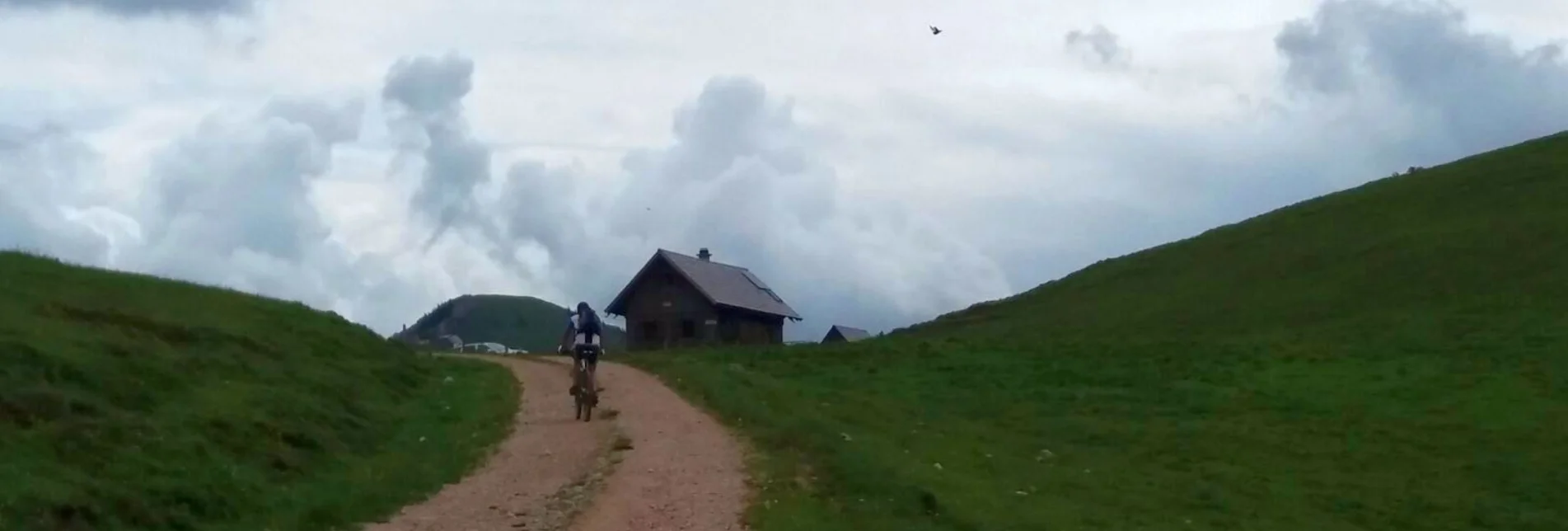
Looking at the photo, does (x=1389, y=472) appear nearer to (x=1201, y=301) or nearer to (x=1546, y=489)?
(x=1546, y=489)

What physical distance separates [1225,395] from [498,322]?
85304 mm

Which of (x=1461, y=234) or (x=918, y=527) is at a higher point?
(x=1461, y=234)

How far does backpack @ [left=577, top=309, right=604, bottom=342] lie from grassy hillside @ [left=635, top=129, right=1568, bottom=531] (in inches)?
107

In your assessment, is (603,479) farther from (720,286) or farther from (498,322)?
(498,322)

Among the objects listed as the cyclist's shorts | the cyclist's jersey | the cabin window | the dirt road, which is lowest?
the dirt road

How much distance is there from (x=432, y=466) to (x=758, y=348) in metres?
29.4

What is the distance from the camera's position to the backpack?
101 feet

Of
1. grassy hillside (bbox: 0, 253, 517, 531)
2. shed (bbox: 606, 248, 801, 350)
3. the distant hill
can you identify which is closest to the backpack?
grassy hillside (bbox: 0, 253, 517, 531)

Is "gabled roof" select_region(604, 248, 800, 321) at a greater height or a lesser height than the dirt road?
greater

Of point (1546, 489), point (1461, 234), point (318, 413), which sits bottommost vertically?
point (1546, 489)

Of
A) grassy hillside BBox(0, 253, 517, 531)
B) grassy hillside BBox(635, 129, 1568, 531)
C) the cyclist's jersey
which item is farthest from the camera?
the cyclist's jersey

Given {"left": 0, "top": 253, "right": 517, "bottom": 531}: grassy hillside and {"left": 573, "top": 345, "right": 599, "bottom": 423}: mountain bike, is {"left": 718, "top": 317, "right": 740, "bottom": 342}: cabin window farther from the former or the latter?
{"left": 573, "top": 345, "right": 599, "bottom": 423}: mountain bike

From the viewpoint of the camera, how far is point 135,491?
1858cm

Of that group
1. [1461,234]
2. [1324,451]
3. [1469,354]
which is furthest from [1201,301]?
[1324,451]
